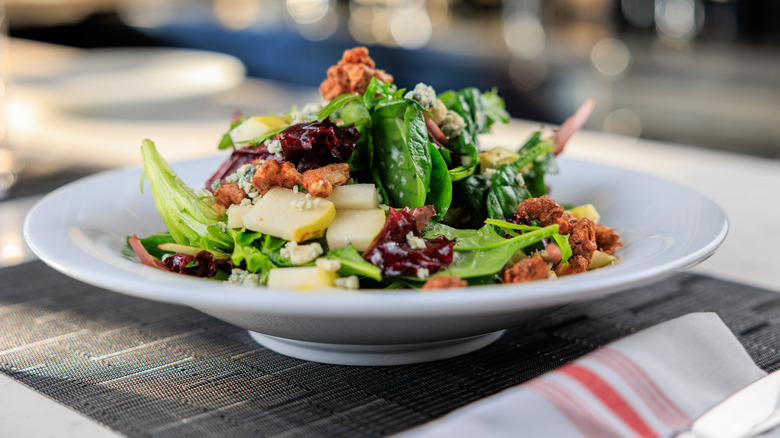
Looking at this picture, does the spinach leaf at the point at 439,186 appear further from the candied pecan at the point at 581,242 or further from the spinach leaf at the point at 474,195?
the candied pecan at the point at 581,242

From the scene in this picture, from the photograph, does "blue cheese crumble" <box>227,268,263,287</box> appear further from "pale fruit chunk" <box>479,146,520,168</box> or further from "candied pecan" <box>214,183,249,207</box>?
"pale fruit chunk" <box>479,146,520,168</box>

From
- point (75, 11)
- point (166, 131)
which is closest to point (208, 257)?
point (166, 131)

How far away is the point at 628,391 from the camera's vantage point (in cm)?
75

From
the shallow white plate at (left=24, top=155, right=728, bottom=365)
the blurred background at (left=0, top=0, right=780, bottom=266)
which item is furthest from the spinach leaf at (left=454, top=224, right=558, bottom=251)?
the blurred background at (left=0, top=0, right=780, bottom=266)

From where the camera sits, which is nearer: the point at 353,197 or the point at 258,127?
the point at 353,197

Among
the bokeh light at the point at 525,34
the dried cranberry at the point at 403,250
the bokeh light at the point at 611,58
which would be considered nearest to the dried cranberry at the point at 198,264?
the dried cranberry at the point at 403,250

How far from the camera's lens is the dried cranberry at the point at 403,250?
92cm

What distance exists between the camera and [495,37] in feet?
20.7

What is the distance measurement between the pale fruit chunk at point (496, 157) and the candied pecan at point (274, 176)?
0.37m

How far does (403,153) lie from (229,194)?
259 millimetres

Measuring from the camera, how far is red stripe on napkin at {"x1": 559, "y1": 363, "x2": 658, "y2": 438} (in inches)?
28.4

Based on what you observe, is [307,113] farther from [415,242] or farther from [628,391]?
[628,391]

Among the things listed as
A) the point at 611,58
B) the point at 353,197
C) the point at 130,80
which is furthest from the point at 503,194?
the point at 611,58

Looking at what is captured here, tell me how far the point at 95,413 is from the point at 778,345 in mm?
876
